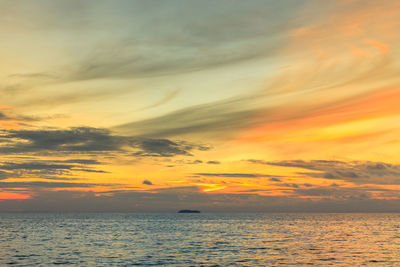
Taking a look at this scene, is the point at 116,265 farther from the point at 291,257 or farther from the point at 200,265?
the point at 291,257

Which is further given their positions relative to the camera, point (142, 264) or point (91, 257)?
point (91, 257)

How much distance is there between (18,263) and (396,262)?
56.9 m

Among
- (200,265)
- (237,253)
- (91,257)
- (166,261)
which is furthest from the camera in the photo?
(237,253)

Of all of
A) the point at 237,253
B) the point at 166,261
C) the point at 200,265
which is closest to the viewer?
the point at 200,265

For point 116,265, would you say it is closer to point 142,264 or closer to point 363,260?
point 142,264

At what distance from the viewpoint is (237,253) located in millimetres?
73188

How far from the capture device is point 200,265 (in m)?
59.1

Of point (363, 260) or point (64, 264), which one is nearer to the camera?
point (64, 264)

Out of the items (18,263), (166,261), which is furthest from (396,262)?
(18,263)

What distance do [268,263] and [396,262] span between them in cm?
1978

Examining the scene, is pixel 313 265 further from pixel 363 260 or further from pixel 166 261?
pixel 166 261

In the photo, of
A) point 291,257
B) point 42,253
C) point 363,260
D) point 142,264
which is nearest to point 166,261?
point 142,264

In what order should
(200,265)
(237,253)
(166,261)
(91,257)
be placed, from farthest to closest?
(237,253) → (91,257) → (166,261) → (200,265)

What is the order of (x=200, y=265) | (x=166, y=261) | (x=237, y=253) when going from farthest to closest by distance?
(x=237, y=253) < (x=166, y=261) < (x=200, y=265)
